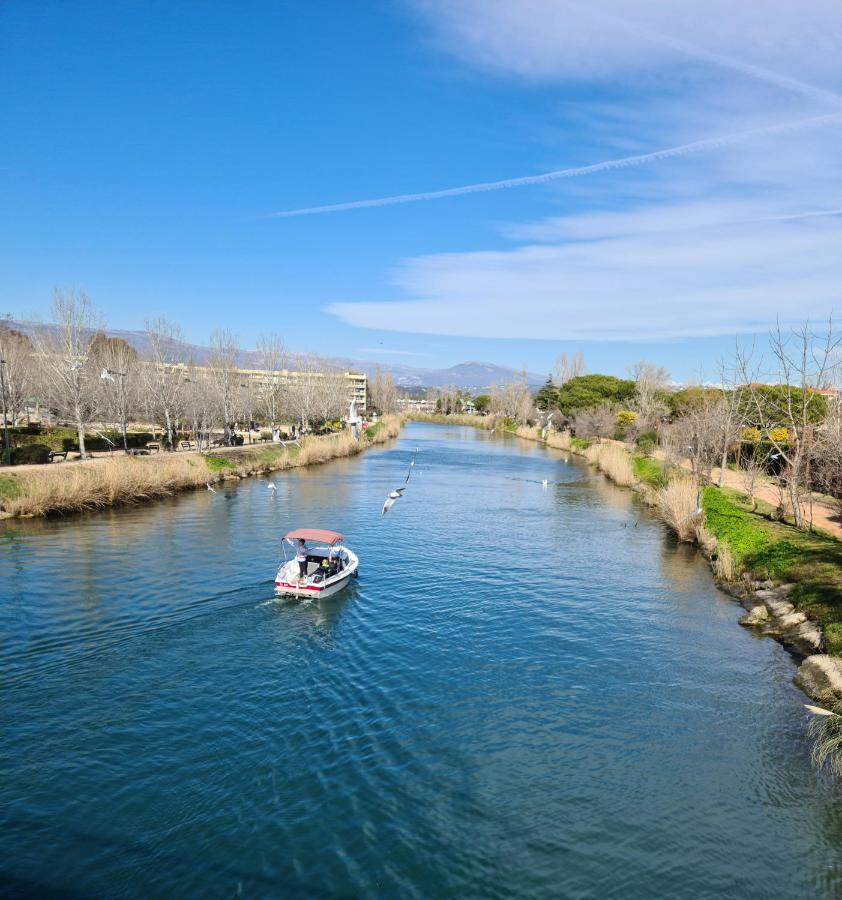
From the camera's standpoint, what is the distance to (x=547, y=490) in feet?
173

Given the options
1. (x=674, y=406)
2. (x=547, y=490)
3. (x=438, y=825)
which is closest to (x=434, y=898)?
(x=438, y=825)

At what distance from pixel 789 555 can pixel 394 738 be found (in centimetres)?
1927

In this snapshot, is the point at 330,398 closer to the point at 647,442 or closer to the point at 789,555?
the point at 647,442

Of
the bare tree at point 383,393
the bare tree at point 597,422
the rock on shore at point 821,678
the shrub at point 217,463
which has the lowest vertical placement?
the rock on shore at point 821,678

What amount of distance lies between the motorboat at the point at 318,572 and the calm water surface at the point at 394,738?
0.65 meters

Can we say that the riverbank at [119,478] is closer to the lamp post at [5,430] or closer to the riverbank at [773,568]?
the lamp post at [5,430]

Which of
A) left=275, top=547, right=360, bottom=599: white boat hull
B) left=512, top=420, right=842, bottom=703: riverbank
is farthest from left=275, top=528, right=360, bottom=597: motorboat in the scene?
left=512, top=420, right=842, bottom=703: riverbank

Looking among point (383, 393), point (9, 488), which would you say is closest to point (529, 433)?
point (383, 393)

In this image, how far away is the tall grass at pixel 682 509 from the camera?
3462 cm

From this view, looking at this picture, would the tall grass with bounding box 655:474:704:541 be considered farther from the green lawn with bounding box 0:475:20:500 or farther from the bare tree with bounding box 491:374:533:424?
the bare tree with bounding box 491:374:533:424

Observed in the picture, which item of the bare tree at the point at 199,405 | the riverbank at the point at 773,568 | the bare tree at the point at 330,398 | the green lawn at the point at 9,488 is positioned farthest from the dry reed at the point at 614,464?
the green lawn at the point at 9,488

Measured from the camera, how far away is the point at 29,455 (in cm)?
4256

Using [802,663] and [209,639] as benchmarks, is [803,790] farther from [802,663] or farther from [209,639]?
[209,639]

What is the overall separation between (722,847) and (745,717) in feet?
17.9
